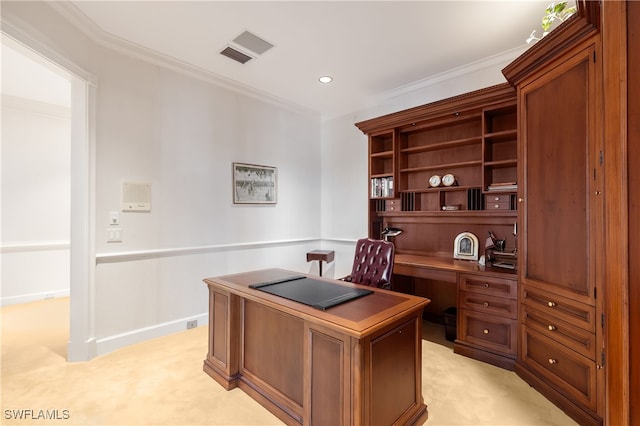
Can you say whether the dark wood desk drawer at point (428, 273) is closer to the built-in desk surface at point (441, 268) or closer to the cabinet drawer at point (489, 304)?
the built-in desk surface at point (441, 268)

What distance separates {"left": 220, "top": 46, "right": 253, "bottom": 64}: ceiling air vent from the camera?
2835 mm

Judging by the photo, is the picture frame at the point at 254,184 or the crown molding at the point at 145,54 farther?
the picture frame at the point at 254,184

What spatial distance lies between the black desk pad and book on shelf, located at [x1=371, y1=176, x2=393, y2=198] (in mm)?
1855

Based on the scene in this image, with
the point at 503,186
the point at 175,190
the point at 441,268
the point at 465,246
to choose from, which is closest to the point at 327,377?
the point at 441,268

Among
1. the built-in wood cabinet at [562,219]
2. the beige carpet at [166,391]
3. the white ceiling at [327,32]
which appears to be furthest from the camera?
the white ceiling at [327,32]

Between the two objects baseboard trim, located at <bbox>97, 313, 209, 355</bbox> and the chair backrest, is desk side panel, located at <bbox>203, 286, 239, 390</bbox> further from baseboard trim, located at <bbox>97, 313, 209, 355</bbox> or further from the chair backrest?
the chair backrest

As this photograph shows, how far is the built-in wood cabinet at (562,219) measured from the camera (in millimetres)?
1707

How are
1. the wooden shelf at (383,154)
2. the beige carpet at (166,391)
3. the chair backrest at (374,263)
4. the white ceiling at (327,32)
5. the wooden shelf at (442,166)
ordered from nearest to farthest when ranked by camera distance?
the beige carpet at (166,391) < the white ceiling at (327,32) < the chair backrest at (374,263) < the wooden shelf at (442,166) < the wooden shelf at (383,154)

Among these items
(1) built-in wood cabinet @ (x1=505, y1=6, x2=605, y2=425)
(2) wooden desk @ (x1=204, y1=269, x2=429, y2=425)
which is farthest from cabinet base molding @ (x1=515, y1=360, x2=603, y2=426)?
(2) wooden desk @ (x1=204, y1=269, x2=429, y2=425)

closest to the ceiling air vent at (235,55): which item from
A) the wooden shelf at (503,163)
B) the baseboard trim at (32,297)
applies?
the wooden shelf at (503,163)

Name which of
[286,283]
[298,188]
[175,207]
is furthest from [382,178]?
[175,207]

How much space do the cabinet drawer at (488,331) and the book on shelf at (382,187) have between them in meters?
1.62

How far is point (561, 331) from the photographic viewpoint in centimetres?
194

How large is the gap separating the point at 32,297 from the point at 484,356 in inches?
223
